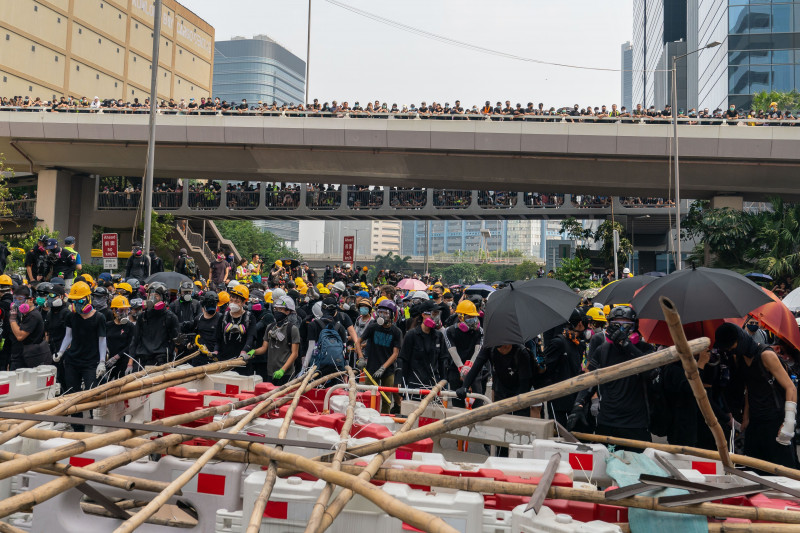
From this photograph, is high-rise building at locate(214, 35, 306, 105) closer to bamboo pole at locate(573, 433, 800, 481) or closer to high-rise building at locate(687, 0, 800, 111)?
high-rise building at locate(687, 0, 800, 111)

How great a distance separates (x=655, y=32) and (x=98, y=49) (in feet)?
246

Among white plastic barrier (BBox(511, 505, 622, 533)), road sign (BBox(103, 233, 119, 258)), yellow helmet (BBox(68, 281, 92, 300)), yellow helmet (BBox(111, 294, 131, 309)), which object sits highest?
road sign (BBox(103, 233, 119, 258))

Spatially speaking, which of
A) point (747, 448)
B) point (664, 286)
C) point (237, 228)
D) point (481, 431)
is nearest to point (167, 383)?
point (481, 431)

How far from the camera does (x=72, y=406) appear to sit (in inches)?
216

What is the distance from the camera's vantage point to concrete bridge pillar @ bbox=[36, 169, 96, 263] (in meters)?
40.8

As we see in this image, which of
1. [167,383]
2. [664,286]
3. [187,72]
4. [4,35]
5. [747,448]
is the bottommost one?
[747,448]

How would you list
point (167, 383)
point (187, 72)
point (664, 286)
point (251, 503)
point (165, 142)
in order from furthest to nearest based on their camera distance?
point (187, 72) → point (165, 142) → point (664, 286) → point (167, 383) → point (251, 503)

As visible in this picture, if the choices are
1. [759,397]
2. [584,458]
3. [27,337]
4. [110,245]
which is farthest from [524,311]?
[110,245]

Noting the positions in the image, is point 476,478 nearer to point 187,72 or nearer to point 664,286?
point 664,286

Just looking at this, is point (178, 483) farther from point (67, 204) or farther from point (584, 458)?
point (67, 204)

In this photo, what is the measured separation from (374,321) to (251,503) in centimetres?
697

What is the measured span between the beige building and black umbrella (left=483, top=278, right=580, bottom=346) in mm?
52408

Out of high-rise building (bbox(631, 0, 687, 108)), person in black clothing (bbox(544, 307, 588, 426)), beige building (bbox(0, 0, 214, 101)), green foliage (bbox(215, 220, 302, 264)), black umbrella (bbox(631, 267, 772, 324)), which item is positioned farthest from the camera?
high-rise building (bbox(631, 0, 687, 108))

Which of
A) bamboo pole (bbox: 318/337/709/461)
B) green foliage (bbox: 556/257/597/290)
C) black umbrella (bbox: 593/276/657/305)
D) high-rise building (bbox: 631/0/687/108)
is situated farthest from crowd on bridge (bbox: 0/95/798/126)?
high-rise building (bbox: 631/0/687/108)
